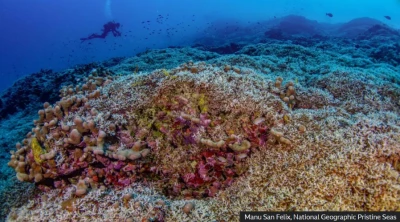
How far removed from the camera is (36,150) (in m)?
3.51

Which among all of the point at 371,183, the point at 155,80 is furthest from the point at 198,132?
the point at 371,183

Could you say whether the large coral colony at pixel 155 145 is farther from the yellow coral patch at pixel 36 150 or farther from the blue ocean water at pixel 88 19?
the blue ocean water at pixel 88 19

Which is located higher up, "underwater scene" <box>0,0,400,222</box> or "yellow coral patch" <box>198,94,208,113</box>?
"yellow coral patch" <box>198,94,208,113</box>

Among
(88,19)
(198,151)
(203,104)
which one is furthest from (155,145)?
(88,19)

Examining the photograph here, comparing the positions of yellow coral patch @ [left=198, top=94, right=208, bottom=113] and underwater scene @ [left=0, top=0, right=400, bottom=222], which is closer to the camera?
underwater scene @ [left=0, top=0, right=400, bottom=222]

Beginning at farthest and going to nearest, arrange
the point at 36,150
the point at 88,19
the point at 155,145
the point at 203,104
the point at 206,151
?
the point at 88,19 → the point at 203,104 → the point at 155,145 → the point at 36,150 → the point at 206,151

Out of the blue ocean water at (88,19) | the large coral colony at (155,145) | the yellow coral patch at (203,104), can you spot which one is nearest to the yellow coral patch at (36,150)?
the large coral colony at (155,145)

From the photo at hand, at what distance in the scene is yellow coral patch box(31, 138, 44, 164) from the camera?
3396 millimetres

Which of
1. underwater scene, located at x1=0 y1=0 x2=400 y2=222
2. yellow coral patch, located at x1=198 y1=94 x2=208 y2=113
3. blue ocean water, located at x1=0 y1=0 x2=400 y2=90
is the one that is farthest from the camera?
blue ocean water, located at x1=0 y1=0 x2=400 y2=90

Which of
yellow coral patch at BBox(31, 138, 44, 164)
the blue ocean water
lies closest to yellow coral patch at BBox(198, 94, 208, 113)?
yellow coral patch at BBox(31, 138, 44, 164)

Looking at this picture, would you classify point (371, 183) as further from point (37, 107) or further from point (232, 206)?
point (37, 107)

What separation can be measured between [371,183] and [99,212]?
3315mm

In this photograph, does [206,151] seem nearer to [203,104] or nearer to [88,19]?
[203,104]

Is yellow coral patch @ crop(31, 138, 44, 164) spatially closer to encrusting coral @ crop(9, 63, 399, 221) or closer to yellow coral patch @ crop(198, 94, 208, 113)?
encrusting coral @ crop(9, 63, 399, 221)
